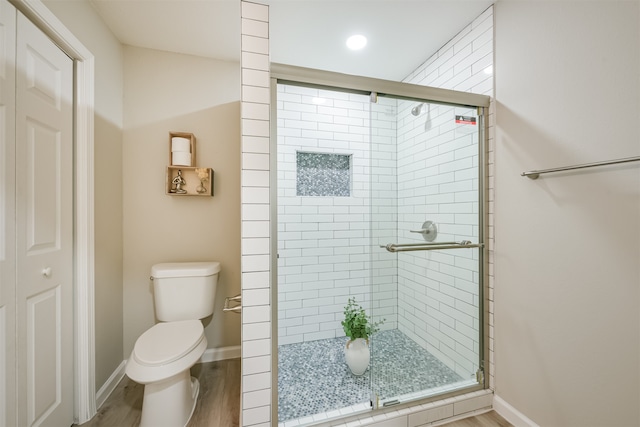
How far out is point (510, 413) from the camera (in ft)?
4.81

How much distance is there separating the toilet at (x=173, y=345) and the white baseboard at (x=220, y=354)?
28 cm

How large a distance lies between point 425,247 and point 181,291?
165 cm

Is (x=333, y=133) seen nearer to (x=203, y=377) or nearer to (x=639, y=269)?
(x=639, y=269)

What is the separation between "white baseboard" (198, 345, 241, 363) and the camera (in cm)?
209

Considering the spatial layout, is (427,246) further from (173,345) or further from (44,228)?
(44,228)

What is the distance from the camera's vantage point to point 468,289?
1629mm

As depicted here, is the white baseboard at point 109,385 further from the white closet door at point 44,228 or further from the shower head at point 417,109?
the shower head at point 417,109

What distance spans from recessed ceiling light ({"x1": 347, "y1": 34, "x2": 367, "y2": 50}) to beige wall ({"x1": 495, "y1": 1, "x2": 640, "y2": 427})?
32.8 inches

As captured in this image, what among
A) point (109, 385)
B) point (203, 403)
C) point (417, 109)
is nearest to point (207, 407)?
point (203, 403)

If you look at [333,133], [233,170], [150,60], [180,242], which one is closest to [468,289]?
[333,133]

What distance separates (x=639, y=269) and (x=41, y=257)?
8.35 ft

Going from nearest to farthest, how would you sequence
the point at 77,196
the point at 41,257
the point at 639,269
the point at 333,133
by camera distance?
the point at 639,269 < the point at 41,257 < the point at 77,196 < the point at 333,133

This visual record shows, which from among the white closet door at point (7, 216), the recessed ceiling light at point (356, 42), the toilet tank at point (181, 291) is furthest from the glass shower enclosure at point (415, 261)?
the white closet door at point (7, 216)

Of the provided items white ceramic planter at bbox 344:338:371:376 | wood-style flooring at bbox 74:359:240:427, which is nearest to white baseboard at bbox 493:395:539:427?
white ceramic planter at bbox 344:338:371:376
